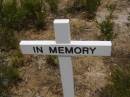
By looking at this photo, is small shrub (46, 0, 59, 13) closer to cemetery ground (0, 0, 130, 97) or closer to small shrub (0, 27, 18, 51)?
cemetery ground (0, 0, 130, 97)

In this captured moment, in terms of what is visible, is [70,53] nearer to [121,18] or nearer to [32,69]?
[32,69]

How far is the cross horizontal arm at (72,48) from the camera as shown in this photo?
239 cm

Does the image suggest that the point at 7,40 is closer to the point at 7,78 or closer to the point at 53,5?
the point at 7,78

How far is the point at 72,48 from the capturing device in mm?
2426

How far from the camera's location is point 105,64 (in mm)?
3613

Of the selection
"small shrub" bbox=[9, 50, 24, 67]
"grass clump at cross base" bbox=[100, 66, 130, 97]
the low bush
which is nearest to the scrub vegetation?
the low bush

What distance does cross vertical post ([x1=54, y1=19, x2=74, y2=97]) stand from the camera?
2.37 meters

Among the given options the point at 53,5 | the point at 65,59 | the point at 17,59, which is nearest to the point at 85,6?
the point at 53,5

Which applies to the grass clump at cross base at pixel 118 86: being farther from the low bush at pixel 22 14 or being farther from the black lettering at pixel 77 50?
the low bush at pixel 22 14

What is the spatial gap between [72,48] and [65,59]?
14 cm

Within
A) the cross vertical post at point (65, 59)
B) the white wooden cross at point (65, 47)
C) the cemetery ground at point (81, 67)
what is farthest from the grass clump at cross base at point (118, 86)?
the white wooden cross at point (65, 47)

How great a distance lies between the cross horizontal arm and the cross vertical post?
5 cm

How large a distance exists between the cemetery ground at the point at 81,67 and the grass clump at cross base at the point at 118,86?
40 millimetres

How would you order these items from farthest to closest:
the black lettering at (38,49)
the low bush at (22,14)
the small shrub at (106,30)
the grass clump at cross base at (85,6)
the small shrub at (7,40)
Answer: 1. the grass clump at cross base at (85,6)
2. the low bush at (22,14)
3. the small shrub at (7,40)
4. the small shrub at (106,30)
5. the black lettering at (38,49)
